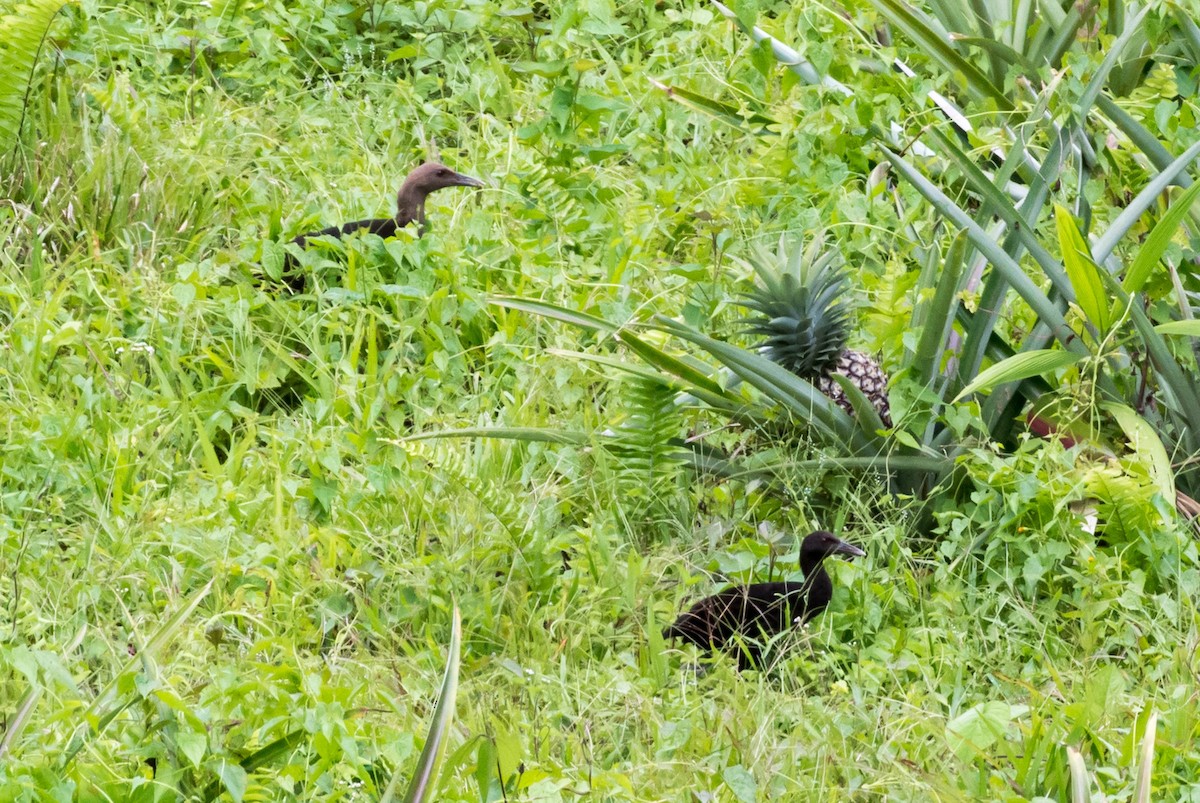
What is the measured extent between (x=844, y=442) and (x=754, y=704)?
106 cm

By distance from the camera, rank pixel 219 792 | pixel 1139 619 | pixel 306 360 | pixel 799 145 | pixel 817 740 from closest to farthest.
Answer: pixel 219 792, pixel 817 740, pixel 1139 619, pixel 306 360, pixel 799 145

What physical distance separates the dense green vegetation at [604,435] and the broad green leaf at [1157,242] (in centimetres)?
2

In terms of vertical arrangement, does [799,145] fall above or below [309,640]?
above

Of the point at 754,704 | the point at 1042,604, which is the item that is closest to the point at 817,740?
the point at 754,704

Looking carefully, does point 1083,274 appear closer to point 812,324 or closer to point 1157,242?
point 1157,242

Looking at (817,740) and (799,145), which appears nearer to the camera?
(817,740)

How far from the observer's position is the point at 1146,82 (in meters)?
5.40

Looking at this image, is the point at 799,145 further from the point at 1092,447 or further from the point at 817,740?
the point at 817,740

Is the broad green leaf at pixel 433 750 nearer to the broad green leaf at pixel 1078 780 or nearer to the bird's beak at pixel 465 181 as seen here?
the broad green leaf at pixel 1078 780

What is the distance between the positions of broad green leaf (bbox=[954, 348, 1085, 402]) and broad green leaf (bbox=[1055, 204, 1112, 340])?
11 centimetres

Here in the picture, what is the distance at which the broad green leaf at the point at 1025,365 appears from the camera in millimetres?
3842

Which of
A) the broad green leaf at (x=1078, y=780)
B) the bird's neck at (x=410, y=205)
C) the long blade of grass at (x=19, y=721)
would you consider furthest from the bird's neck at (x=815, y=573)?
the bird's neck at (x=410, y=205)

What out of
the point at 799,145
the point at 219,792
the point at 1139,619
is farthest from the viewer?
the point at 799,145

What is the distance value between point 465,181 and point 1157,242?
2520 millimetres
